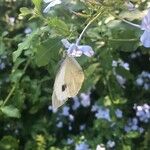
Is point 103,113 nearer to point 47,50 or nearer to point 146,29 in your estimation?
point 47,50

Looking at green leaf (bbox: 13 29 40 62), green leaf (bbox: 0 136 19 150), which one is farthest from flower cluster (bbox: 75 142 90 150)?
green leaf (bbox: 13 29 40 62)

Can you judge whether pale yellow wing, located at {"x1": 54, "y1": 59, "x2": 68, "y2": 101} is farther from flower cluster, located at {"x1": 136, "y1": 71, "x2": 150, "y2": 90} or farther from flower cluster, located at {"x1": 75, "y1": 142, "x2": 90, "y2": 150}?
flower cluster, located at {"x1": 136, "y1": 71, "x2": 150, "y2": 90}

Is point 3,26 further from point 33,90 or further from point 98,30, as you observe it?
point 98,30

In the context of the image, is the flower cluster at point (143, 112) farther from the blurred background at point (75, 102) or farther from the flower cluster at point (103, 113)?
the flower cluster at point (103, 113)

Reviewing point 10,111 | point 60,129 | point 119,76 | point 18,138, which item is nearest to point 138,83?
point 119,76

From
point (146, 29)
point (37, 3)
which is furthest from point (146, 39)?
point (37, 3)

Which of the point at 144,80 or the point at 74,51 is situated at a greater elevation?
the point at 74,51

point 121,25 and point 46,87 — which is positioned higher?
point 121,25
